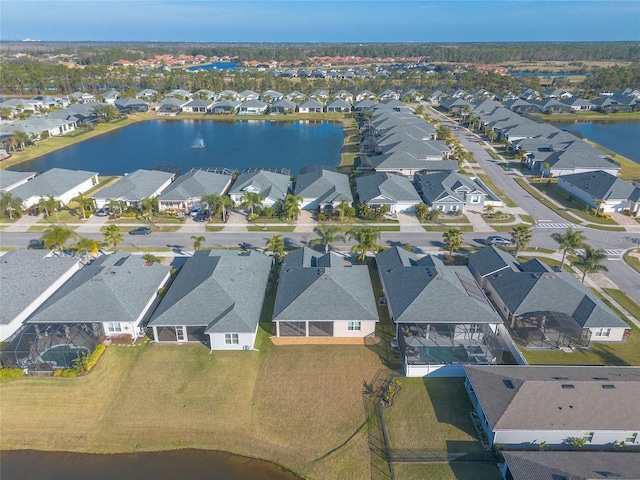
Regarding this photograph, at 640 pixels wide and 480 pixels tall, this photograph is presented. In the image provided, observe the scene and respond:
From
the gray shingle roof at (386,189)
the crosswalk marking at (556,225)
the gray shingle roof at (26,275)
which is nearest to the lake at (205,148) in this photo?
the gray shingle roof at (386,189)

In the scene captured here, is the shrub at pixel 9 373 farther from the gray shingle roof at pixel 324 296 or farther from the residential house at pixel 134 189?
the residential house at pixel 134 189

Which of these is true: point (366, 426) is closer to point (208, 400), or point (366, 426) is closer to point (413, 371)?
point (413, 371)

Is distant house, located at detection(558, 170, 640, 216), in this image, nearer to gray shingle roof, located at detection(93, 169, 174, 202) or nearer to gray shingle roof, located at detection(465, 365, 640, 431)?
gray shingle roof, located at detection(465, 365, 640, 431)

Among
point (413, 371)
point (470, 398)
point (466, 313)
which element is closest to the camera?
point (470, 398)

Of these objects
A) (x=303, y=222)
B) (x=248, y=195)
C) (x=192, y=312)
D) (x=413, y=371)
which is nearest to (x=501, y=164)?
(x=303, y=222)

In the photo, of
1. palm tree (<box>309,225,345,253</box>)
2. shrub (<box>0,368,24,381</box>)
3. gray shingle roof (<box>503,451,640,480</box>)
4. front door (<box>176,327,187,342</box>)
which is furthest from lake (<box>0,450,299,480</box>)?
palm tree (<box>309,225,345,253</box>)

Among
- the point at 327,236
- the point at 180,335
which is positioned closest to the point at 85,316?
the point at 180,335

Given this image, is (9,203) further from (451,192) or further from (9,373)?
(451,192)
